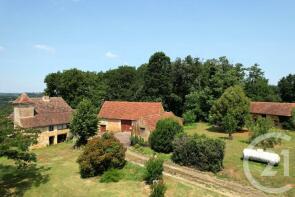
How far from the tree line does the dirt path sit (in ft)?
92.9

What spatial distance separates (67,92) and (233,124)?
38.6 metres

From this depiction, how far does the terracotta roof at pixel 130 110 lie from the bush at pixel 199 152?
17.8m

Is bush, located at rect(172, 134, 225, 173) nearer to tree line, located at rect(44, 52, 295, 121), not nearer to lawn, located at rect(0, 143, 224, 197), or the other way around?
lawn, located at rect(0, 143, 224, 197)

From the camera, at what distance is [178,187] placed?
2653 centimetres

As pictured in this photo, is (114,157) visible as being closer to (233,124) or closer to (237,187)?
(237,187)

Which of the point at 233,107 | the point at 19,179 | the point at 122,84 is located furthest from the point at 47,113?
the point at 233,107

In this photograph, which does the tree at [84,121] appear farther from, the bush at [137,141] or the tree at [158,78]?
the tree at [158,78]

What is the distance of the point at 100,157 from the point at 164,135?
9478 millimetres

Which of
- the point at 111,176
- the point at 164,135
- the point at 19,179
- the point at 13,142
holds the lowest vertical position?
the point at 19,179

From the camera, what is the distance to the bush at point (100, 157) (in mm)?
30328

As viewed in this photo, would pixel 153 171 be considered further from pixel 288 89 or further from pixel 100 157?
pixel 288 89

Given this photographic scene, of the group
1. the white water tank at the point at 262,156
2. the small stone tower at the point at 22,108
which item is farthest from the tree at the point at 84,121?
the white water tank at the point at 262,156

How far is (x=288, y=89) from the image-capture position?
7831cm

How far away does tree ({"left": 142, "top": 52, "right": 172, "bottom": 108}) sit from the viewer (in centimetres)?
6366
